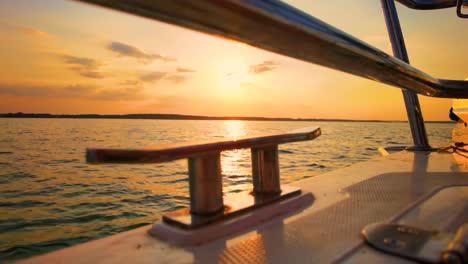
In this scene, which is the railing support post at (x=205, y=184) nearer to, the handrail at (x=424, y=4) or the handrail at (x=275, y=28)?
the handrail at (x=275, y=28)

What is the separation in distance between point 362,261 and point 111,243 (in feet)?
2.31

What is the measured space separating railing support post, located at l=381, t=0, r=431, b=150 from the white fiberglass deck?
1.51 meters

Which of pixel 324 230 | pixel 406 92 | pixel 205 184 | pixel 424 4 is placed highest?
pixel 424 4

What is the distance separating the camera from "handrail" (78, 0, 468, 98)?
1.64 feet

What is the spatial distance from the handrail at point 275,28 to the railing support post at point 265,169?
40 centimetres

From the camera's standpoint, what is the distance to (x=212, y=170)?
3.27 feet

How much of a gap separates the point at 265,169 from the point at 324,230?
335mm

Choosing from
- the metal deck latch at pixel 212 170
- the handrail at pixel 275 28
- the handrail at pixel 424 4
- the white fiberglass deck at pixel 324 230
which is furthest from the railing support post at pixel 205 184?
the handrail at pixel 424 4

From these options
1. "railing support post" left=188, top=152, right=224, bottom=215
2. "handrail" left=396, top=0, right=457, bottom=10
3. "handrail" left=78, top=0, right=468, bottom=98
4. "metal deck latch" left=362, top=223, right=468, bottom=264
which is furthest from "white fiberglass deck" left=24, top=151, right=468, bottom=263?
"handrail" left=396, top=0, right=457, bottom=10

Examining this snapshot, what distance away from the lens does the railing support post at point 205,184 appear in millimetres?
982

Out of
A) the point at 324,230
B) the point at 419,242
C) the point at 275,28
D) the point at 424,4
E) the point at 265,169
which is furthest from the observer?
the point at 424,4

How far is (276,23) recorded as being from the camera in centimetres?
65

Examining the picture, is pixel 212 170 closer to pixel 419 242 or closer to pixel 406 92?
pixel 419 242

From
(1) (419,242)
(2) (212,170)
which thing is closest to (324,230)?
(1) (419,242)
